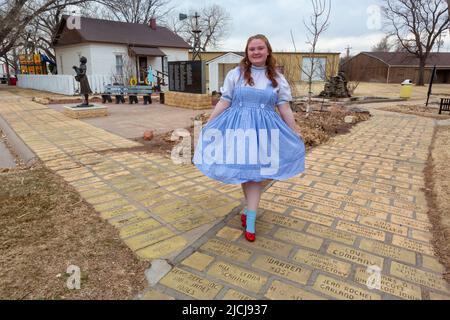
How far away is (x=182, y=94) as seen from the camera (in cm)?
1207

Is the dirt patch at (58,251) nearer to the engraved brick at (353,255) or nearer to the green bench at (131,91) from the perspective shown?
the engraved brick at (353,255)

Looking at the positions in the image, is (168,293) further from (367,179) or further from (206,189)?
(367,179)

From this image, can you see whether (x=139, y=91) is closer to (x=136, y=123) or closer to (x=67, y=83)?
(x=136, y=123)

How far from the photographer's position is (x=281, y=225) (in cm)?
283

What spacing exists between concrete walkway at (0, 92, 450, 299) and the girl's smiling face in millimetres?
1346

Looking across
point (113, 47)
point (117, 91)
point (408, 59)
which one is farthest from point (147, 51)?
point (408, 59)

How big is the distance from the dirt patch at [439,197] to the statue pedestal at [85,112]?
26.7 ft

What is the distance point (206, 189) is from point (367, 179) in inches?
79.9

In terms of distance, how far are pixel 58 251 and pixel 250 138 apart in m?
1.59

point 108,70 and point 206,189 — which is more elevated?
point 108,70

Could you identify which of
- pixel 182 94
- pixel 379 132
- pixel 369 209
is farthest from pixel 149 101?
pixel 369 209

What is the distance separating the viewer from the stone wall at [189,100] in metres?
11.5

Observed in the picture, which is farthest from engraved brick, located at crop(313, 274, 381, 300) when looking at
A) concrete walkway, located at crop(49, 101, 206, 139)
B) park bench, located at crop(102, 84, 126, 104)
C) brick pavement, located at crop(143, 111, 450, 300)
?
park bench, located at crop(102, 84, 126, 104)
